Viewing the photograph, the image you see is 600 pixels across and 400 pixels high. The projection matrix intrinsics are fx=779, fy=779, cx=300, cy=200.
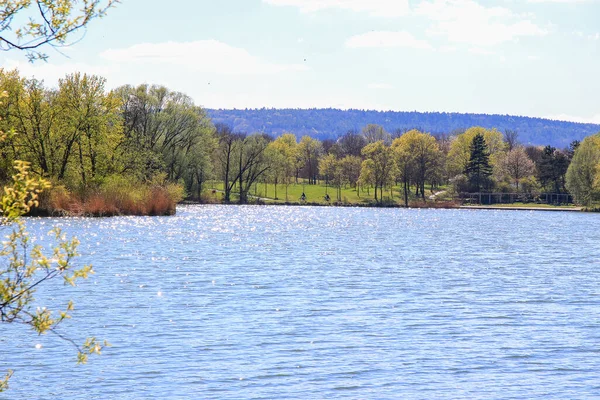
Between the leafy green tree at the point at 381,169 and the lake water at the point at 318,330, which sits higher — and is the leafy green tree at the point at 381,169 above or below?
above

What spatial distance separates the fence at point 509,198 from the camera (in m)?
154

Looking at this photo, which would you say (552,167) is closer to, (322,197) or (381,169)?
(381,169)

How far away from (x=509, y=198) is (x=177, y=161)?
3074 inches

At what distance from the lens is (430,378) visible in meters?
16.8

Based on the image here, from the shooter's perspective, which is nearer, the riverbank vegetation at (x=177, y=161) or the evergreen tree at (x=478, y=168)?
the riverbank vegetation at (x=177, y=161)

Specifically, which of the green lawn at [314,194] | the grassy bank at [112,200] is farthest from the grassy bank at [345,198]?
the grassy bank at [112,200]

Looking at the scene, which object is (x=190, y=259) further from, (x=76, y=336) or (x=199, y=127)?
(x=199, y=127)

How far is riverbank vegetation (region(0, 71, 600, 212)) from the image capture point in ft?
222

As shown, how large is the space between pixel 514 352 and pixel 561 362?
49.0 inches

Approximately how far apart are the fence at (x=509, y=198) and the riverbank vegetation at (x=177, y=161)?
1.43 feet

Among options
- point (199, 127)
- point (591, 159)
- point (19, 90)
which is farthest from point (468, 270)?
point (591, 159)

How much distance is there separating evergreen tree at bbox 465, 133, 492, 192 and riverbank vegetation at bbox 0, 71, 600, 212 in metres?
0.24

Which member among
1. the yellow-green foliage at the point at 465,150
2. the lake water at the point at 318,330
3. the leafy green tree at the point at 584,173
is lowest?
the lake water at the point at 318,330

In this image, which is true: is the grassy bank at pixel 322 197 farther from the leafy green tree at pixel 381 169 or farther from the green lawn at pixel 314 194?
the leafy green tree at pixel 381 169
